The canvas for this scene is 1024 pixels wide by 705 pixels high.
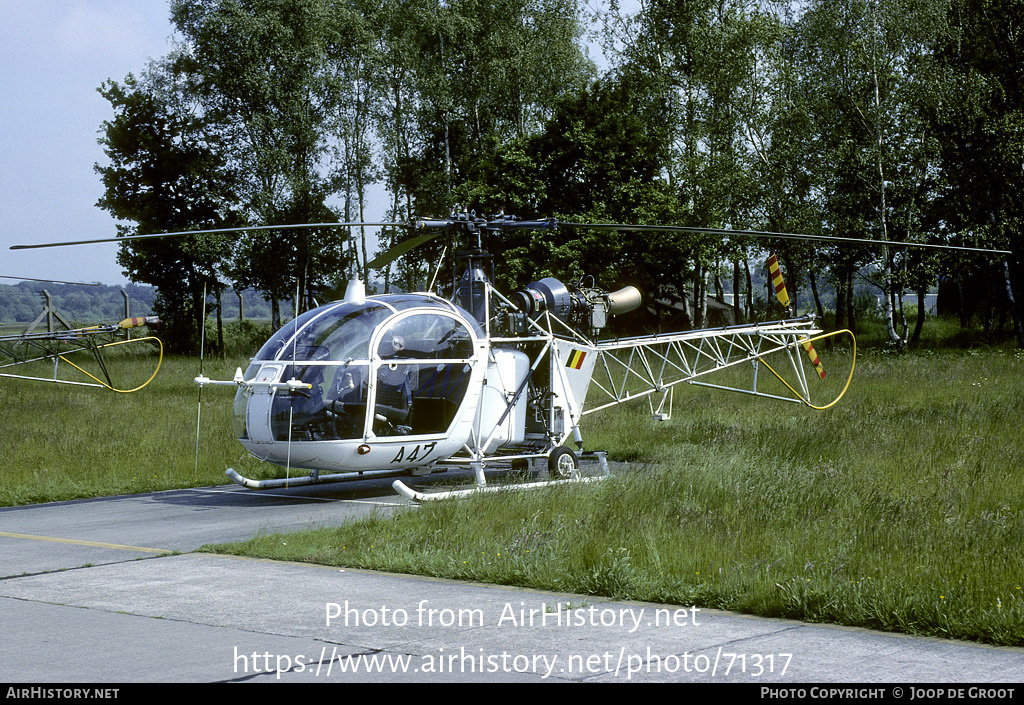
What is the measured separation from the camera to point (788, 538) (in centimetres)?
757

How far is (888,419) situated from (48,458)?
42.6 ft

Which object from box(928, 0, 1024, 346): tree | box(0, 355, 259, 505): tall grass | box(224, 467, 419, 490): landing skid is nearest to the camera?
box(224, 467, 419, 490): landing skid

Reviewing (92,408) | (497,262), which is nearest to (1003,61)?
(497,262)

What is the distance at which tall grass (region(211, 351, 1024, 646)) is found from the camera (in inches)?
235

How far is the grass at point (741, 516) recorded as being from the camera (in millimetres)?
6109

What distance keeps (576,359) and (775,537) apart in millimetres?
6131

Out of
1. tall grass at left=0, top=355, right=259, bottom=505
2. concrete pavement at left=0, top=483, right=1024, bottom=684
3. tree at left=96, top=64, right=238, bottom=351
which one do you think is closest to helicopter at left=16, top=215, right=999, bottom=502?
tall grass at left=0, top=355, right=259, bottom=505

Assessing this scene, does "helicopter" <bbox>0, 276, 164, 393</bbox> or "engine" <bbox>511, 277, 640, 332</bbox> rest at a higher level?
"engine" <bbox>511, 277, 640, 332</bbox>

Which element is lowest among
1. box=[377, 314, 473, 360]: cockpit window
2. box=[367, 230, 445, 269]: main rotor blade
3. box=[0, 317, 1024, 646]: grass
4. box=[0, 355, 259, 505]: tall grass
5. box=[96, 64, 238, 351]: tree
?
box=[0, 355, 259, 505]: tall grass

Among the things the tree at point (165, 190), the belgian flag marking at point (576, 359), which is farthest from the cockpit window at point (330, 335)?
the tree at point (165, 190)

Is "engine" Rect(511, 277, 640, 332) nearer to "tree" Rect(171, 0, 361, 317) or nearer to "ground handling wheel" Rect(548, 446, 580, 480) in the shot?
"ground handling wheel" Rect(548, 446, 580, 480)

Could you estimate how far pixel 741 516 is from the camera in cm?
849

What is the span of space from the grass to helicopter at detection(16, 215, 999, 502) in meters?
1.58

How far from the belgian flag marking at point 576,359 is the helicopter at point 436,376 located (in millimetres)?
23
